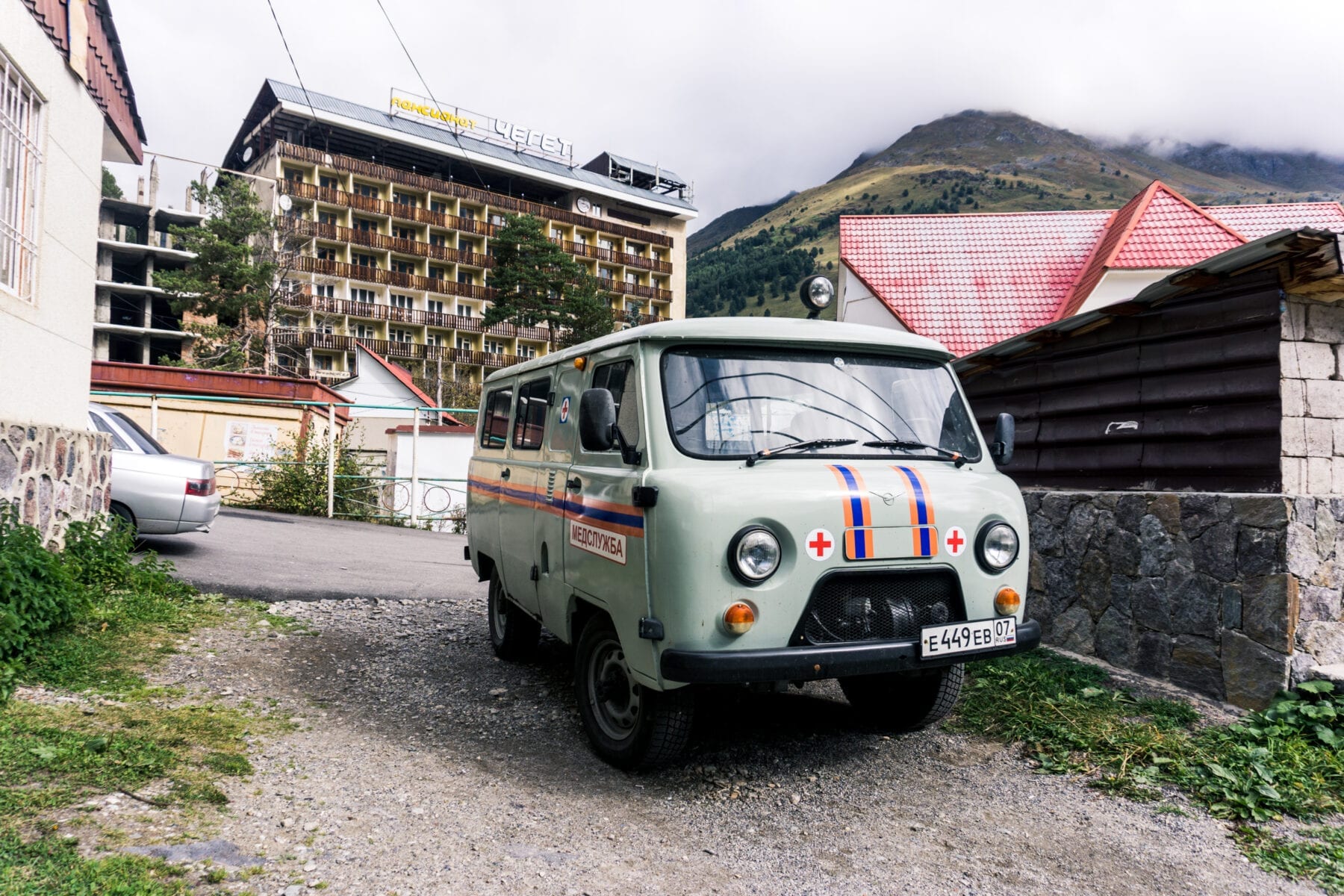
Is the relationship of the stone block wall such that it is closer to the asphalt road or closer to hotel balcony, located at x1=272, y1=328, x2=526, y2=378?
the asphalt road

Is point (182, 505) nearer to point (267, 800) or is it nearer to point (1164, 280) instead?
point (267, 800)

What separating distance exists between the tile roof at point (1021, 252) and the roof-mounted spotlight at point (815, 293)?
7.53 metres

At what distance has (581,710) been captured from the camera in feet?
16.1

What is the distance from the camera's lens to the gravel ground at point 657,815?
11.5 ft

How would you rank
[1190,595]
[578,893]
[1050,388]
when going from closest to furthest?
[578,893] → [1190,595] → [1050,388]

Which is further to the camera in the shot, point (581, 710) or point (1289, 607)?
point (1289, 607)

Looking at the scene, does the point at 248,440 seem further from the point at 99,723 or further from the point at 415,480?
the point at 99,723

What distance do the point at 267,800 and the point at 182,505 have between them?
7.10 metres

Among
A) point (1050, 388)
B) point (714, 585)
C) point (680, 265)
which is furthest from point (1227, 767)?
point (680, 265)

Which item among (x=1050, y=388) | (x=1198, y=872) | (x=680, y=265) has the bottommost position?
(x=1198, y=872)

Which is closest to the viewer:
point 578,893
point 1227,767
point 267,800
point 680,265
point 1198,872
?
point 578,893

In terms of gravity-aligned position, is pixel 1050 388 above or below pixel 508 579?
above

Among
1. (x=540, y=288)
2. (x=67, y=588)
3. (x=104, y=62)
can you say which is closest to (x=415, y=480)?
(x=104, y=62)

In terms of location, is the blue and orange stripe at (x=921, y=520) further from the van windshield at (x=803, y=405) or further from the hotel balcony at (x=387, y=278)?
the hotel balcony at (x=387, y=278)
